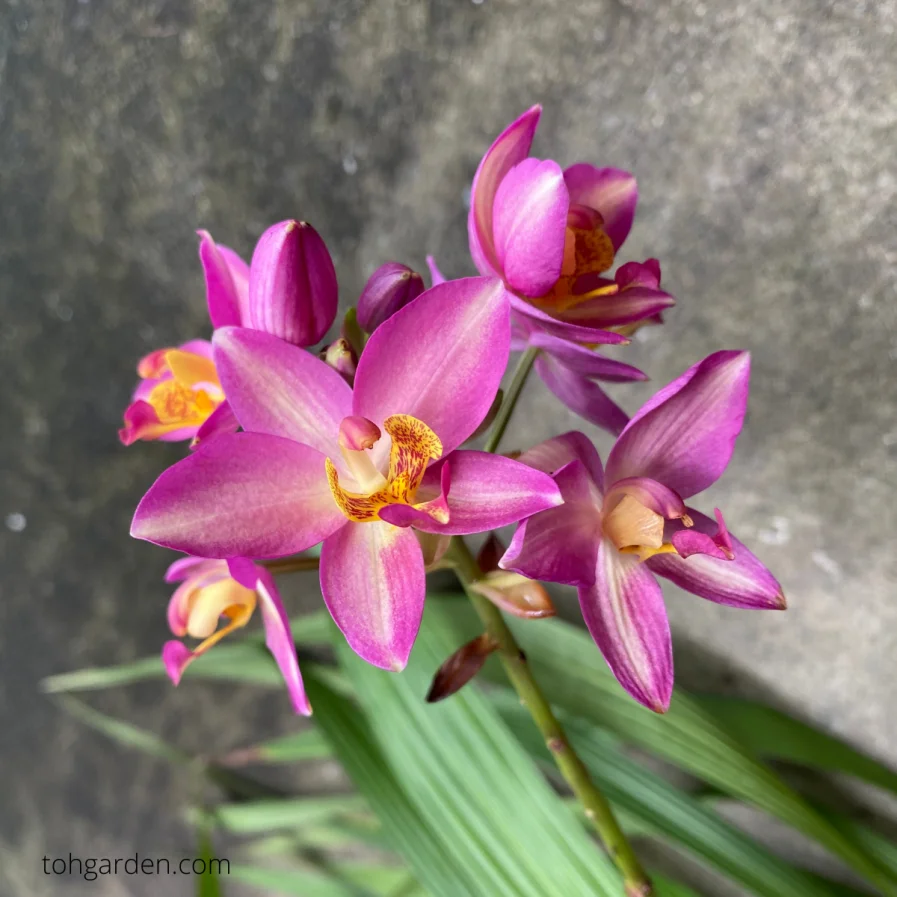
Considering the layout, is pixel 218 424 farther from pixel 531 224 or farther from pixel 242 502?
pixel 531 224

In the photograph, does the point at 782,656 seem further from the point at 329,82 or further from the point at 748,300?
the point at 329,82

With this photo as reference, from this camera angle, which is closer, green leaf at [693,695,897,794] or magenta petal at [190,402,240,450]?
magenta petal at [190,402,240,450]

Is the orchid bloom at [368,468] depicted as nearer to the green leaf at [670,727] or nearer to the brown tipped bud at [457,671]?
the brown tipped bud at [457,671]

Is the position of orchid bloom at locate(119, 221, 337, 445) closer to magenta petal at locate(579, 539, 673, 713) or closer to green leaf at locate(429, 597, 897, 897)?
magenta petal at locate(579, 539, 673, 713)

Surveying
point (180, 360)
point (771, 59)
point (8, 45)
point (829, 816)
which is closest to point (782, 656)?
point (829, 816)

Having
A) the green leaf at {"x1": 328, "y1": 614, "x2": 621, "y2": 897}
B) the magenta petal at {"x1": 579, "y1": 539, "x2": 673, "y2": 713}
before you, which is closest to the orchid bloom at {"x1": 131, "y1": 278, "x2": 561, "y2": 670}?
the magenta petal at {"x1": 579, "y1": 539, "x2": 673, "y2": 713}
